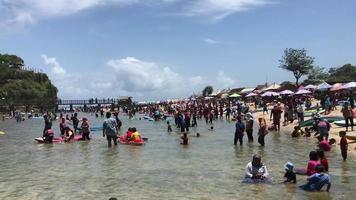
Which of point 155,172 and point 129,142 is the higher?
point 129,142

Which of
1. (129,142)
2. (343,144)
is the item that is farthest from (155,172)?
(129,142)

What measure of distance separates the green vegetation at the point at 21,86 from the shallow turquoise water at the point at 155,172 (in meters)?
96.6

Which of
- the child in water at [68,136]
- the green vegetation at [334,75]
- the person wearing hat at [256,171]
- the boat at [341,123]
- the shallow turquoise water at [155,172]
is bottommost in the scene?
the shallow turquoise water at [155,172]

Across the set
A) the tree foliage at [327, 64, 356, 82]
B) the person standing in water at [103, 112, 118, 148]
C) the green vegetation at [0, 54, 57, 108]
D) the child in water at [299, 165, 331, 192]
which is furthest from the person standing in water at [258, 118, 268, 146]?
the green vegetation at [0, 54, 57, 108]

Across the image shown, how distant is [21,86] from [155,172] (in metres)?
112

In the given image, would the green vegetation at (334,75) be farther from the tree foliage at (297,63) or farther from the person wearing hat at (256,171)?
the person wearing hat at (256,171)

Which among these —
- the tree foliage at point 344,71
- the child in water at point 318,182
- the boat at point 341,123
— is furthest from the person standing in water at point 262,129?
the tree foliage at point 344,71

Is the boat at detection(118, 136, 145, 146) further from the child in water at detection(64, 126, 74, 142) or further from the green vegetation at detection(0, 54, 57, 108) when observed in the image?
the green vegetation at detection(0, 54, 57, 108)

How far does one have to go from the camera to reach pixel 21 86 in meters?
122

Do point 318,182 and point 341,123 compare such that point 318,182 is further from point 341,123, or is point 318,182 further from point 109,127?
point 341,123

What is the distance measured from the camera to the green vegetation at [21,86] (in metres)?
118

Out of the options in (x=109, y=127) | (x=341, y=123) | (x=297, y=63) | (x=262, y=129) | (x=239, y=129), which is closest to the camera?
(x=109, y=127)

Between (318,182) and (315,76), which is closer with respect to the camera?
(318,182)

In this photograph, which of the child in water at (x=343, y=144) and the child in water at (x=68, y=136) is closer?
the child in water at (x=343, y=144)
